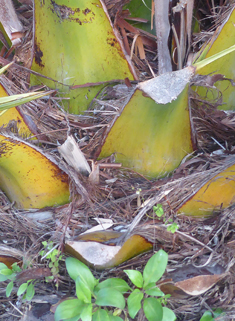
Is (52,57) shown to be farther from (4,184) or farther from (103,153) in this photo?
(4,184)

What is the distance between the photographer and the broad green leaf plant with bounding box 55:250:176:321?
0.59 m

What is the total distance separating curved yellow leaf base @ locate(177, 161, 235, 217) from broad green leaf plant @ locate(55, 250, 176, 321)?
0.18 m

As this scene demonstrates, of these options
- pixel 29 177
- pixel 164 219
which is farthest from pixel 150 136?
pixel 29 177

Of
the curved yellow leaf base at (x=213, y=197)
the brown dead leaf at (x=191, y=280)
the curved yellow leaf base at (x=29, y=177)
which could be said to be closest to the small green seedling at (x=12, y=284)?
the curved yellow leaf base at (x=29, y=177)

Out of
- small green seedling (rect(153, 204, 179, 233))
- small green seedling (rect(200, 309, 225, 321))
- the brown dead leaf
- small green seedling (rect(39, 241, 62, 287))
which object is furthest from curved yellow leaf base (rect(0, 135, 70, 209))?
small green seedling (rect(200, 309, 225, 321))

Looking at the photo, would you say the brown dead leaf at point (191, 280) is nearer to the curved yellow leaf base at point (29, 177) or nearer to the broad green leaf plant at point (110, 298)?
the broad green leaf plant at point (110, 298)

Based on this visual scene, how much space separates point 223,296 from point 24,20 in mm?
1095

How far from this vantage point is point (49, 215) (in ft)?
2.72

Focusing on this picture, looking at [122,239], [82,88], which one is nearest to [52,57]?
[82,88]

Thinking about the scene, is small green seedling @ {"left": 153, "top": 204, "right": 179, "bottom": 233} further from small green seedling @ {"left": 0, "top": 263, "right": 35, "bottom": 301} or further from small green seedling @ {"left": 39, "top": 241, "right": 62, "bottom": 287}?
small green seedling @ {"left": 0, "top": 263, "right": 35, "bottom": 301}

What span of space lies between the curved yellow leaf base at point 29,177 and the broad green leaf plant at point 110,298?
0.23m

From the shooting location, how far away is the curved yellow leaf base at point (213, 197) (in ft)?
2.38

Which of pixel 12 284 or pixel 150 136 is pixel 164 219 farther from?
pixel 12 284

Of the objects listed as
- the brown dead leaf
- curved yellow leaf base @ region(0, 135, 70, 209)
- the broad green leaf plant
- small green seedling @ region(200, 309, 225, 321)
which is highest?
curved yellow leaf base @ region(0, 135, 70, 209)
